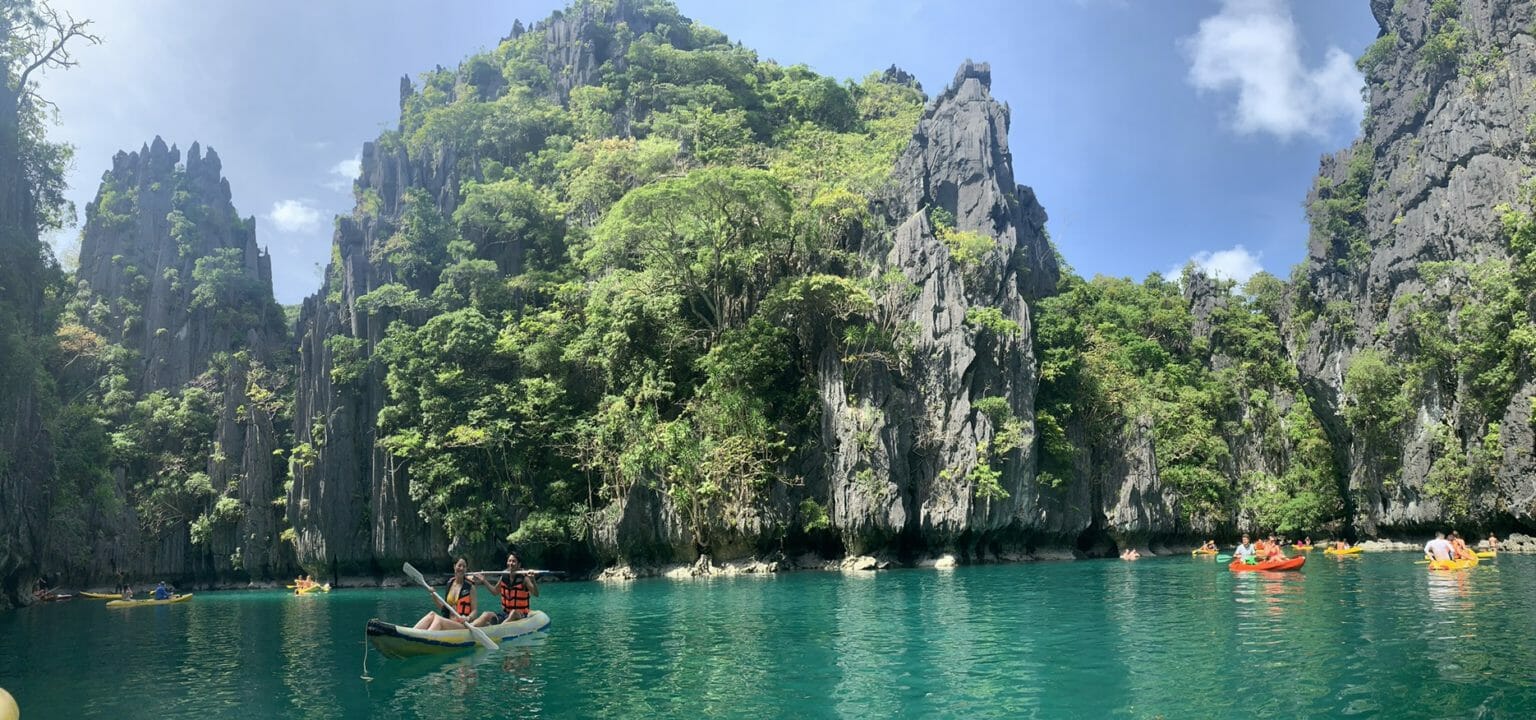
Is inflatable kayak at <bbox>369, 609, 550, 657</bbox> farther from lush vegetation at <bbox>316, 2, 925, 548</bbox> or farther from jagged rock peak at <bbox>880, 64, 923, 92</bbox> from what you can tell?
jagged rock peak at <bbox>880, 64, 923, 92</bbox>

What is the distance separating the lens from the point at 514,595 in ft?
51.5

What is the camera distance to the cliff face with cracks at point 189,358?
40094 millimetres

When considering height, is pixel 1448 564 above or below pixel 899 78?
below

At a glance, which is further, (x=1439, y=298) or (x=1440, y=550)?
(x=1439, y=298)

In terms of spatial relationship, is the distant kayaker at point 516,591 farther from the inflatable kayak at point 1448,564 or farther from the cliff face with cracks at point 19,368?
the inflatable kayak at point 1448,564

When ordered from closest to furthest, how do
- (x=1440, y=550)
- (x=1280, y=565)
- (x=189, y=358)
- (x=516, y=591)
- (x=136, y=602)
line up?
(x=516, y=591)
(x=1440, y=550)
(x=1280, y=565)
(x=136, y=602)
(x=189, y=358)

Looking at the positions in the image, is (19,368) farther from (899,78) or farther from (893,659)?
(899,78)

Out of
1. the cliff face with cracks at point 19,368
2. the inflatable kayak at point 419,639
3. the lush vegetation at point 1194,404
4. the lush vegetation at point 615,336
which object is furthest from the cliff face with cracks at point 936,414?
the cliff face with cracks at point 19,368

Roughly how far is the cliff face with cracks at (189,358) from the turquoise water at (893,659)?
20.3m

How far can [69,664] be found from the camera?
14.5 metres

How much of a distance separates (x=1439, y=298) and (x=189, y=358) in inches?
2214

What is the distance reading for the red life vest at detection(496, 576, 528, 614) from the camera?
15703mm

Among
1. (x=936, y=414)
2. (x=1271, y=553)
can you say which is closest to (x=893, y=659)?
(x=1271, y=553)

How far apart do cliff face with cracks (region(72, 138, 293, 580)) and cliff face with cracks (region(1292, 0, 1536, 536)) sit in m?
47.1
